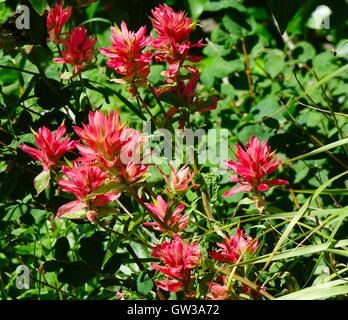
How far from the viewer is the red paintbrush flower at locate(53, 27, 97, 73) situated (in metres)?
1.49

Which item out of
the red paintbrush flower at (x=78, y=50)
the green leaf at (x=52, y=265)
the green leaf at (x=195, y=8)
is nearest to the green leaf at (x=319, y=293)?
the green leaf at (x=52, y=265)

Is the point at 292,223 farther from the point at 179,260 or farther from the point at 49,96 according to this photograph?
the point at 49,96

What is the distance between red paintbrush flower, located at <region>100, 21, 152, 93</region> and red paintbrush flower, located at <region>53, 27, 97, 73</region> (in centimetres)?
15

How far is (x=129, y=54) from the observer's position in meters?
1.33

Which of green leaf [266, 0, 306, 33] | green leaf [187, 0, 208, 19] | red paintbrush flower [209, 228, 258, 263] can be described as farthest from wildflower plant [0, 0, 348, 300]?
green leaf [187, 0, 208, 19]

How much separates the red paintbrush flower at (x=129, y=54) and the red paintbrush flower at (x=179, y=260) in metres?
0.36

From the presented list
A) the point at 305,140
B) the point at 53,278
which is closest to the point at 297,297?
the point at 305,140

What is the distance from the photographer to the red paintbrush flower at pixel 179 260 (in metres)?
1.23

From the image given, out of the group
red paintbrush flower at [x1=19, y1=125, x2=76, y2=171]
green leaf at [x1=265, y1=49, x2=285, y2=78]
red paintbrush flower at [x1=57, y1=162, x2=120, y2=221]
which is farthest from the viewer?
green leaf at [x1=265, y1=49, x2=285, y2=78]

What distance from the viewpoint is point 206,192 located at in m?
1.47

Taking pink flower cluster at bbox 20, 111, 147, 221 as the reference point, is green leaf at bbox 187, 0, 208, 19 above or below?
above

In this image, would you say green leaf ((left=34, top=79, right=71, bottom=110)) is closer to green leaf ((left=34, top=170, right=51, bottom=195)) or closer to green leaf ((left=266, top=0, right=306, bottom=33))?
green leaf ((left=34, top=170, right=51, bottom=195))

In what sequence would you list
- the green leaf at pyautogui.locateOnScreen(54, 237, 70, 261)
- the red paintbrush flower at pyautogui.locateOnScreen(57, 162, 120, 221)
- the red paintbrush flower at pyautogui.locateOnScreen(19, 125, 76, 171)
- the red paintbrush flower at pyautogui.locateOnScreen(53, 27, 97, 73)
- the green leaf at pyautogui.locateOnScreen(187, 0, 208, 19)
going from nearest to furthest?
the red paintbrush flower at pyautogui.locateOnScreen(57, 162, 120, 221) < the red paintbrush flower at pyautogui.locateOnScreen(19, 125, 76, 171) < the red paintbrush flower at pyautogui.locateOnScreen(53, 27, 97, 73) < the green leaf at pyautogui.locateOnScreen(54, 237, 70, 261) < the green leaf at pyautogui.locateOnScreen(187, 0, 208, 19)
